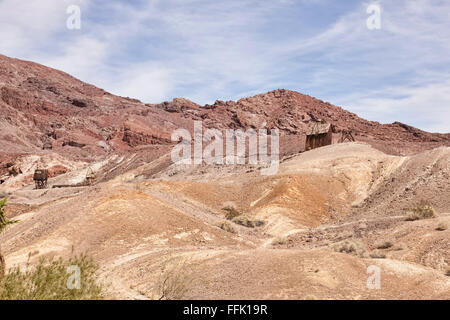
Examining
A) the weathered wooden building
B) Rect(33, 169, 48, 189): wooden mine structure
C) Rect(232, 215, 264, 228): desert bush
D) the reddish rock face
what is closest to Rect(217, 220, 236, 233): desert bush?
Rect(232, 215, 264, 228): desert bush

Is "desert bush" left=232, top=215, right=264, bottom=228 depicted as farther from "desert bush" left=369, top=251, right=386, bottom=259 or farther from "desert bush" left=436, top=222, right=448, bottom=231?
"desert bush" left=436, top=222, right=448, bottom=231

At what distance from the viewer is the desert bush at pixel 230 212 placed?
25047 millimetres

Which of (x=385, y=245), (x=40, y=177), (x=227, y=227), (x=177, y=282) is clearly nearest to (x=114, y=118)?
(x=40, y=177)

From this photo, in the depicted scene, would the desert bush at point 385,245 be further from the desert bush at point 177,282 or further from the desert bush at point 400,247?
the desert bush at point 177,282

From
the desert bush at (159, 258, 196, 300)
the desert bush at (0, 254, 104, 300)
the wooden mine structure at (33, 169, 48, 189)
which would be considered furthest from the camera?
the wooden mine structure at (33, 169, 48, 189)

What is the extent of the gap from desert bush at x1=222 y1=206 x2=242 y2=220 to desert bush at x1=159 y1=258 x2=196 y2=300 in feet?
42.8

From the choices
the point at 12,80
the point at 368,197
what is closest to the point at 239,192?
the point at 368,197

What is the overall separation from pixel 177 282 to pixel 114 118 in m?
100

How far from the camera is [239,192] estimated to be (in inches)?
1175

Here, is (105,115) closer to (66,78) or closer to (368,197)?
(66,78)

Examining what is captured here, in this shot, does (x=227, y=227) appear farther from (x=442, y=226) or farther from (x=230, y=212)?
(x=442, y=226)

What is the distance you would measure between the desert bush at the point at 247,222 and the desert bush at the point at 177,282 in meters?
11.5

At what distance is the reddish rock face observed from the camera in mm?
85938
